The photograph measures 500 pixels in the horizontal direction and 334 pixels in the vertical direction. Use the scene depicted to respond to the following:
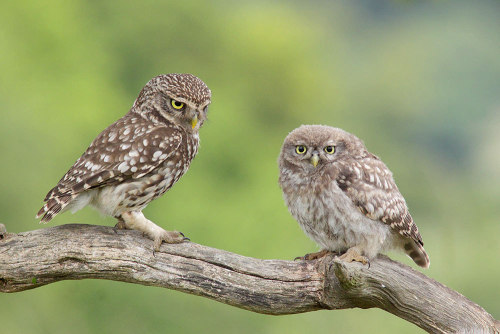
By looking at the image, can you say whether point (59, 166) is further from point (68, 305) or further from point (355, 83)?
point (355, 83)

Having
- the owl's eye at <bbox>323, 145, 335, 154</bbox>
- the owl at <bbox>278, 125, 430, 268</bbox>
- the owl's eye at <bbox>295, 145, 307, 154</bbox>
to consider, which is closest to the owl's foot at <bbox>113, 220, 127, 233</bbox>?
the owl at <bbox>278, 125, 430, 268</bbox>

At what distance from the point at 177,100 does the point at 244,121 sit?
8847 millimetres

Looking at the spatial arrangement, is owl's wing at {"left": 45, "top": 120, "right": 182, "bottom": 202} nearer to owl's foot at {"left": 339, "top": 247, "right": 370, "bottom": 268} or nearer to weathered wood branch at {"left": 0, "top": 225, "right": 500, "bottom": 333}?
weathered wood branch at {"left": 0, "top": 225, "right": 500, "bottom": 333}

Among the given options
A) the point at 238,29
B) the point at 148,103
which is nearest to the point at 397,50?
the point at 238,29

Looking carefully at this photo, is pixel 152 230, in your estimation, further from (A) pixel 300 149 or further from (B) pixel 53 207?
(A) pixel 300 149

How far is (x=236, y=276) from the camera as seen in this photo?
294cm

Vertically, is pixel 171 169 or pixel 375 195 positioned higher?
pixel 375 195

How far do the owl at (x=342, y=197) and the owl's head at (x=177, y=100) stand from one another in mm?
452

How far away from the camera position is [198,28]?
13.8 metres

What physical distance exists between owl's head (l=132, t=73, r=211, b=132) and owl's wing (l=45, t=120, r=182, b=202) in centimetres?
10

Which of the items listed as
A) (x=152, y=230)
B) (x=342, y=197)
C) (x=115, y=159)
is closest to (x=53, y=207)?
(x=115, y=159)

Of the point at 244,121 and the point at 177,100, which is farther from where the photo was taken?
the point at 244,121

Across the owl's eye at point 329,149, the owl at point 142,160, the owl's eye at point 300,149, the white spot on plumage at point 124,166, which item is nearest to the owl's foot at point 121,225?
the owl at point 142,160

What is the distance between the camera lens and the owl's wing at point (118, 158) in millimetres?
2947
